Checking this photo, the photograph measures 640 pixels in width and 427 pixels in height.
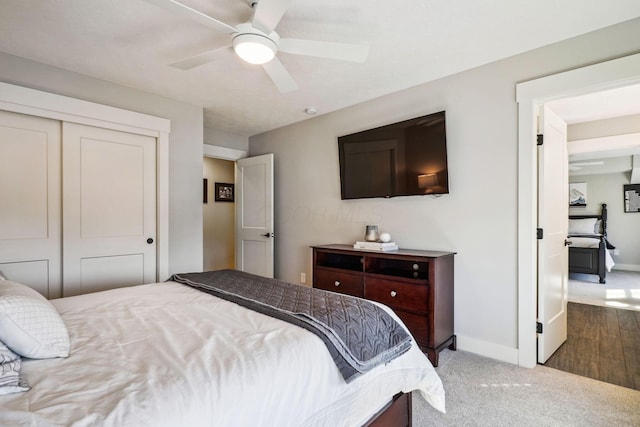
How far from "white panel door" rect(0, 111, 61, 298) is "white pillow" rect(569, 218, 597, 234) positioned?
27.8 ft

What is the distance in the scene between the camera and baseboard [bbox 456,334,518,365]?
2.54 meters

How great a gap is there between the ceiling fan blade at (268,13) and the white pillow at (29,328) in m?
1.55

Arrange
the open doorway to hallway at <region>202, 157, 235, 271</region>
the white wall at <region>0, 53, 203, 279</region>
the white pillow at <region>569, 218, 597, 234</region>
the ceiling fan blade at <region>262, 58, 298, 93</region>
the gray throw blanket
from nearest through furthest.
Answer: the gray throw blanket, the ceiling fan blade at <region>262, 58, 298, 93</region>, the white wall at <region>0, 53, 203, 279</region>, the open doorway to hallway at <region>202, 157, 235, 271</region>, the white pillow at <region>569, 218, 597, 234</region>

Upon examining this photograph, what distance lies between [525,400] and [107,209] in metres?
3.56

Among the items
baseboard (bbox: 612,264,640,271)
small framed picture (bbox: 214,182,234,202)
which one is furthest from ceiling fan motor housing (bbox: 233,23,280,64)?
baseboard (bbox: 612,264,640,271)

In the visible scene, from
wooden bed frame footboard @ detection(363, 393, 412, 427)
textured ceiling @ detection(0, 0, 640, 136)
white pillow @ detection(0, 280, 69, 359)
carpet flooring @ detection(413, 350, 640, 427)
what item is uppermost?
textured ceiling @ detection(0, 0, 640, 136)

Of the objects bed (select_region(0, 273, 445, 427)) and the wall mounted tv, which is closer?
bed (select_region(0, 273, 445, 427))

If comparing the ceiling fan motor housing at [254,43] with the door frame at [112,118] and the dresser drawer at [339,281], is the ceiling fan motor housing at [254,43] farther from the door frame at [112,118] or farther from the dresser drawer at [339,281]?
the dresser drawer at [339,281]

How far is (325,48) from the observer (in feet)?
6.09

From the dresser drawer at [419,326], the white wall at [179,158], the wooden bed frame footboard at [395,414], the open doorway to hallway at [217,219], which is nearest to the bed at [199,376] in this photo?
the wooden bed frame footboard at [395,414]

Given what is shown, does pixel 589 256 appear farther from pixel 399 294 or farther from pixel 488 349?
pixel 399 294

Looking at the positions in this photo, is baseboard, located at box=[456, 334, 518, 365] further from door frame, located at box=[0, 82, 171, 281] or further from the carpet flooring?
door frame, located at box=[0, 82, 171, 281]

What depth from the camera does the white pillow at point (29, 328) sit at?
1.05m

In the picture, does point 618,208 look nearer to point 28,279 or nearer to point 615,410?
point 615,410
